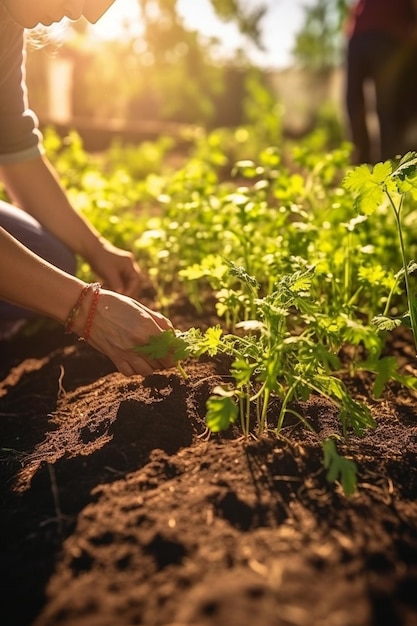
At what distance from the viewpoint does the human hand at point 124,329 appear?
5.99 feet

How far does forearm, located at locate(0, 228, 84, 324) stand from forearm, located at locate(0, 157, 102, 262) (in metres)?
0.88

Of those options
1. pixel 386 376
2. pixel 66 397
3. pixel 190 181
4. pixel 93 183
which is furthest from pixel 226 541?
pixel 93 183

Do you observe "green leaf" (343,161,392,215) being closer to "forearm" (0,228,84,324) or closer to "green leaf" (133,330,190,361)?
"green leaf" (133,330,190,361)

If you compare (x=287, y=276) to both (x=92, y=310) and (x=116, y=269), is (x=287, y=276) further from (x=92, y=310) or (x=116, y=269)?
(x=116, y=269)

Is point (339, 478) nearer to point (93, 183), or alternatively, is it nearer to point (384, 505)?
point (384, 505)

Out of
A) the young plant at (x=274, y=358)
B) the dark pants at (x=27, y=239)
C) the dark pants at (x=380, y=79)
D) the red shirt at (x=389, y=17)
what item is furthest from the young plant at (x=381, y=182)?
the red shirt at (x=389, y=17)

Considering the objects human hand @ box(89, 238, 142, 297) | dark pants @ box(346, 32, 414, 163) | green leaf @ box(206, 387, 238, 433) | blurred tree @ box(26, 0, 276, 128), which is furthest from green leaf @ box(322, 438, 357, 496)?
blurred tree @ box(26, 0, 276, 128)

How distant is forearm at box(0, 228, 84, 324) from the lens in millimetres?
1889

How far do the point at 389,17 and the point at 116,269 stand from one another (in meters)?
3.14

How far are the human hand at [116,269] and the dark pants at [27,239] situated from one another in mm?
223

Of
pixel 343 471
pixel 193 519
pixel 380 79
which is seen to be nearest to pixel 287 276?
pixel 343 471

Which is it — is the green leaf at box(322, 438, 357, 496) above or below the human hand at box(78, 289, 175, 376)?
below

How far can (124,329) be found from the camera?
72.2 inches

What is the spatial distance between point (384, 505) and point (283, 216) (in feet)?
4.47
